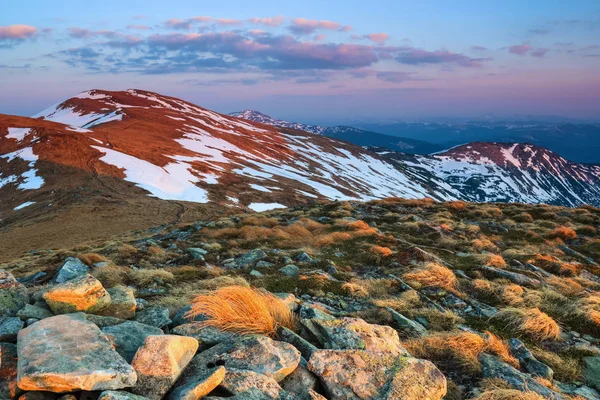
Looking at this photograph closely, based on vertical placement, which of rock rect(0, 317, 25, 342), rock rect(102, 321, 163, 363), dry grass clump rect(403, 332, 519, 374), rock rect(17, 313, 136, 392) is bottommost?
dry grass clump rect(403, 332, 519, 374)

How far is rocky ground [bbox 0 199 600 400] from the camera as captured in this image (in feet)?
14.5

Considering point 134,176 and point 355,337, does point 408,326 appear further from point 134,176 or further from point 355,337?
point 134,176

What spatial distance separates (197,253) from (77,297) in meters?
9.13

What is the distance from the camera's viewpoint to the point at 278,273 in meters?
12.3

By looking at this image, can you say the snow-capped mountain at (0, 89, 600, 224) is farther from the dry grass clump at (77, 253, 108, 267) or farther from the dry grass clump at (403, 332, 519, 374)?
the dry grass clump at (403, 332, 519, 374)

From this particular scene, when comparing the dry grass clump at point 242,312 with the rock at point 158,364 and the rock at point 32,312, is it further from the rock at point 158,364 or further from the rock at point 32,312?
the rock at point 32,312

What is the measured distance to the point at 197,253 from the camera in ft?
49.7

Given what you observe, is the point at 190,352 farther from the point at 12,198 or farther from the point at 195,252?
the point at 12,198

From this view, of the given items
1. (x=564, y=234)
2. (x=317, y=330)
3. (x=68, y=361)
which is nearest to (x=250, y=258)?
(x=317, y=330)

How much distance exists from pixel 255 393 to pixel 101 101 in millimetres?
188890

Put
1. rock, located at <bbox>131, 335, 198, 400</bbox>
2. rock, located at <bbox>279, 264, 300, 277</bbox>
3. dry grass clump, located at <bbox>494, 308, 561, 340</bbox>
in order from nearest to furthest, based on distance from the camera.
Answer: rock, located at <bbox>131, 335, 198, 400</bbox> < dry grass clump, located at <bbox>494, 308, 561, 340</bbox> < rock, located at <bbox>279, 264, 300, 277</bbox>

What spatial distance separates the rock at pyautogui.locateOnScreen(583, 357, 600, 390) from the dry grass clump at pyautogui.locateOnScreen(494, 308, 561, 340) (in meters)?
0.98

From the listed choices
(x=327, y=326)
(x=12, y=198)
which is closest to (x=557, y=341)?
(x=327, y=326)

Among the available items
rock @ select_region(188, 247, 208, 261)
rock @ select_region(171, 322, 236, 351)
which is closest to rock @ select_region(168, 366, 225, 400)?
rock @ select_region(171, 322, 236, 351)
